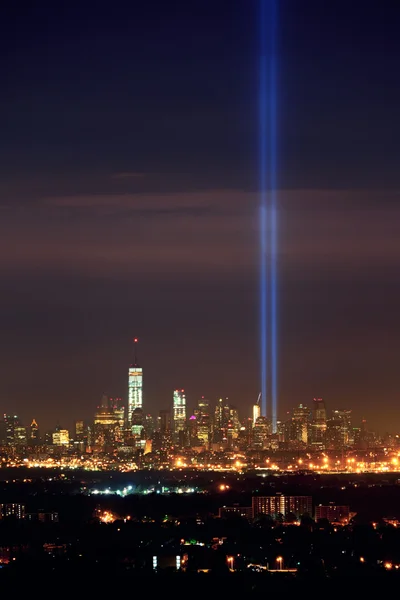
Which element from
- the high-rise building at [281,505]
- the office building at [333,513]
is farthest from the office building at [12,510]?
the office building at [333,513]

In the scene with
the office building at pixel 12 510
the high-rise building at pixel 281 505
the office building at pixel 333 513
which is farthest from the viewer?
the high-rise building at pixel 281 505

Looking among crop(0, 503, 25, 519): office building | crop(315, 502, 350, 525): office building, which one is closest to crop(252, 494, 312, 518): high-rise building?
crop(315, 502, 350, 525): office building

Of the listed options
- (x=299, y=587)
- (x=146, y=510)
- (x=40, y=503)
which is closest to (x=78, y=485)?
(x=40, y=503)

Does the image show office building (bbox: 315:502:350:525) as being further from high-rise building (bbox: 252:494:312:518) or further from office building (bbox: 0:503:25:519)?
office building (bbox: 0:503:25:519)

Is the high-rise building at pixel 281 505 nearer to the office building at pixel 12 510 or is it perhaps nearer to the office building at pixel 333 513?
the office building at pixel 333 513

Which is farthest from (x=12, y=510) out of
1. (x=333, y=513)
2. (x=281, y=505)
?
(x=333, y=513)

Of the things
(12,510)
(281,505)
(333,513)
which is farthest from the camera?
(281,505)

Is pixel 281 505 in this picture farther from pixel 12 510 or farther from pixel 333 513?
pixel 12 510

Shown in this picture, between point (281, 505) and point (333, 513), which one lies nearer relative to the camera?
point (333, 513)

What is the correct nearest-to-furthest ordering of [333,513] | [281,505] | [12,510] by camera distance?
[333,513] < [12,510] < [281,505]

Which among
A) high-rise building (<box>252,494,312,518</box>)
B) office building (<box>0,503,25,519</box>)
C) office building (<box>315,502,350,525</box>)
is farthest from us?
high-rise building (<box>252,494,312,518</box>)

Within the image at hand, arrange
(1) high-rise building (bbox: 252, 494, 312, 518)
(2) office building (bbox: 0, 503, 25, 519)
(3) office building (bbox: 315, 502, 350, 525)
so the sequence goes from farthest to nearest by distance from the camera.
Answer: (1) high-rise building (bbox: 252, 494, 312, 518) < (2) office building (bbox: 0, 503, 25, 519) < (3) office building (bbox: 315, 502, 350, 525)
